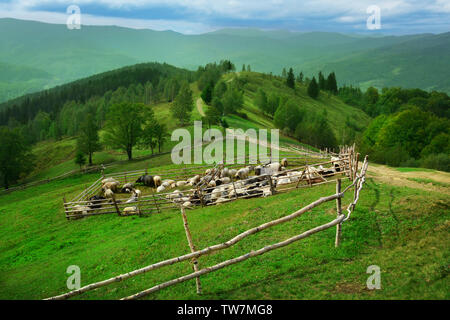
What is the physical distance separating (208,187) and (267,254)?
10.8 meters

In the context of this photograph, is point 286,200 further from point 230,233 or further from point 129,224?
point 129,224

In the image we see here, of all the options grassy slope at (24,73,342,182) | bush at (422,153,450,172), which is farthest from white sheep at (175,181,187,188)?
bush at (422,153,450,172)

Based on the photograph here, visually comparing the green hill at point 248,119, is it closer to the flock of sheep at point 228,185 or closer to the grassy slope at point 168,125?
the grassy slope at point 168,125

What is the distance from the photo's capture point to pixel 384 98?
122 metres

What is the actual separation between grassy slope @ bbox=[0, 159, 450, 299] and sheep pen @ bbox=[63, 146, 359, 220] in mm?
1247

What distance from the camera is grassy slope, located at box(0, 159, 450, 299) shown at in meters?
7.45

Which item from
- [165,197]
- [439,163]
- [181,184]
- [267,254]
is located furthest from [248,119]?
[267,254]

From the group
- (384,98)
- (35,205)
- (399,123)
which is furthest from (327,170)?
(384,98)

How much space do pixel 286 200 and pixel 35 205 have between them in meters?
21.2

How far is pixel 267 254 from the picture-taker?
371 inches

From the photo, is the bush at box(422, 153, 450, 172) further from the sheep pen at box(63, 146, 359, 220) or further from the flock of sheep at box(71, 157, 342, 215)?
the flock of sheep at box(71, 157, 342, 215)

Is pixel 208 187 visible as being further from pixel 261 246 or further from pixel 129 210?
pixel 261 246

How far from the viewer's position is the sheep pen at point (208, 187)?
677 inches
